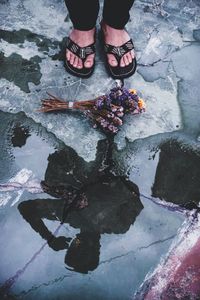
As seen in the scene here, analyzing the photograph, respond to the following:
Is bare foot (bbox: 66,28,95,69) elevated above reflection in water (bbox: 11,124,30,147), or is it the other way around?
bare foot (bbox: 66,28,95,69)

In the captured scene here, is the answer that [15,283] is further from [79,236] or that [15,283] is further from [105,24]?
[105,24]

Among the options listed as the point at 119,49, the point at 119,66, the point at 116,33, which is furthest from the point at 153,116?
the point at 116,33

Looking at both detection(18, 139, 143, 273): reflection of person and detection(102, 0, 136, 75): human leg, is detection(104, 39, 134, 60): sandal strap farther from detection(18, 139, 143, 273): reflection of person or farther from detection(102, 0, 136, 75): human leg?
detection(18, 139, 143, 273): reflection of person

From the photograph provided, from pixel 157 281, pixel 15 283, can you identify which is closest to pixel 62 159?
pixel 15 283

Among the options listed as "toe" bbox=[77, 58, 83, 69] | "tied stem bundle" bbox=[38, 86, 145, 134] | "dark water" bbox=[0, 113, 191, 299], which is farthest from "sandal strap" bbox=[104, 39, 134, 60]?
"dark water" bbox=[0, 113, 191, 299]

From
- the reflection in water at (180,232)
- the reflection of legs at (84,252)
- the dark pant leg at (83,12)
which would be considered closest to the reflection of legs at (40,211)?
the reflection of legs at (84,252)

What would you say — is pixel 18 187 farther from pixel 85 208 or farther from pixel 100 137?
pixel 100 137

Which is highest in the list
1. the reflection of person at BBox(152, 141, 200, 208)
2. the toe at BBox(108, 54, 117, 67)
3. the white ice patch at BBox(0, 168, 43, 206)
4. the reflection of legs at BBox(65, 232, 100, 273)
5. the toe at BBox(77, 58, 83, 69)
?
the toe at BBox(108, 54, 117, 67)

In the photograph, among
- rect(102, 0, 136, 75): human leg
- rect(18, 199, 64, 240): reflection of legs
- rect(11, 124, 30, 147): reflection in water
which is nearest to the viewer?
rect(18, 199, 64, 240): reflection of legs
